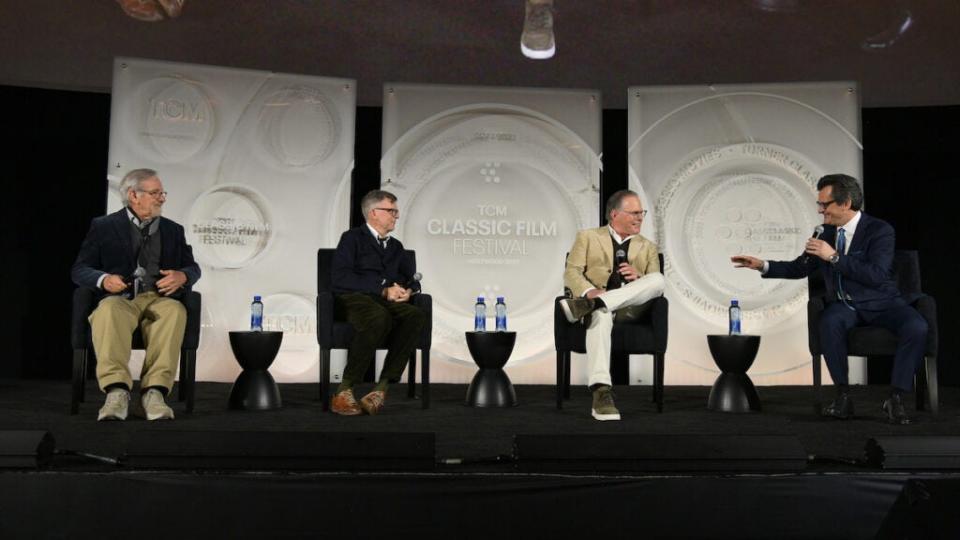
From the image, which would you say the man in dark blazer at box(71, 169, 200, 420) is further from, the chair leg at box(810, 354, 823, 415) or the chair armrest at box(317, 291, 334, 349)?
the chair leg at box(810, 354, 823, 415)

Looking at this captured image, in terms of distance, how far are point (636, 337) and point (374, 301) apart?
4.13ft

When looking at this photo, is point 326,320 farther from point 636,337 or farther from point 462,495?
point 462,495

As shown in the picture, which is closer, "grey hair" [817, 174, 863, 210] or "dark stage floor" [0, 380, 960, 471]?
"dark stage floor" [0, 380, 960, 471]

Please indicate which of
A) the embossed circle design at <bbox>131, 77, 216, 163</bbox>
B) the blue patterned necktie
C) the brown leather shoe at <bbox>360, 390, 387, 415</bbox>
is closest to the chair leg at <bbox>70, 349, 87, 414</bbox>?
the brown leather shoe at <bbox>360, 390, 387, 415</bbox>

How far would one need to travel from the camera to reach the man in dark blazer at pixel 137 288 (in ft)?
11.0

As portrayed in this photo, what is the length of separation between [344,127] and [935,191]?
433cm

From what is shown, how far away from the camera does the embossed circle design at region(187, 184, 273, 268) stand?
17.3 ft

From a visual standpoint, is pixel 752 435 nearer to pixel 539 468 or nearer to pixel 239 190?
pixel 539 468

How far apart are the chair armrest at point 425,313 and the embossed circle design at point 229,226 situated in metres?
1.63

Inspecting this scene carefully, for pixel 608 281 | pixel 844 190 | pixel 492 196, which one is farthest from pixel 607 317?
pixel 492 196

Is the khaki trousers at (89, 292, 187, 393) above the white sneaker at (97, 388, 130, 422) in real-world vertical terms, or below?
above

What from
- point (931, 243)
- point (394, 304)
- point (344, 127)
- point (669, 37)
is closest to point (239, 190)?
point (344, 127)

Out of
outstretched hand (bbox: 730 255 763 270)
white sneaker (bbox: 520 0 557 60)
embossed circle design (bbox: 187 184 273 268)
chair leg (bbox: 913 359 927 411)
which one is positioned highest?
white sneaker (bbox: 520 0 557 60)

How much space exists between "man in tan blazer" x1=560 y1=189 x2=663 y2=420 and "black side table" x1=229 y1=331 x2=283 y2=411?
56.0 inches
